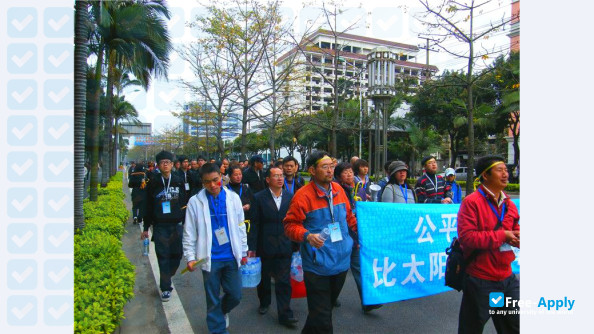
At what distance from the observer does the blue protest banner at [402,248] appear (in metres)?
3.92

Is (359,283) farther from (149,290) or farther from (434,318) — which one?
(149,290)

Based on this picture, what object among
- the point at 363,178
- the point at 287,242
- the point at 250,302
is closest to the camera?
the point at 287,242

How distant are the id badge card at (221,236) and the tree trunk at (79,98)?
12.0 feet

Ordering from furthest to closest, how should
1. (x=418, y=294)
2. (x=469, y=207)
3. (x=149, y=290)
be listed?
1. (x=149, y=290)
2. (x=418, y=294)
3. (x=469, y=207)

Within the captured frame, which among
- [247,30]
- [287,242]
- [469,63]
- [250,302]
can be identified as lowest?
[250,302]

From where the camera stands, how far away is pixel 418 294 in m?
4.14

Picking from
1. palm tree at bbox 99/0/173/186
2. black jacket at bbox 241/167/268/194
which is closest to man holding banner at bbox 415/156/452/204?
black jacket at bbox 241/167/268/194

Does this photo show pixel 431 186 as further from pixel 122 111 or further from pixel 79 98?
pixel 122 111

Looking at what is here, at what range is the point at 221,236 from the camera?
143 inches

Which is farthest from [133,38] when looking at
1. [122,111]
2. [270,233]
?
[122,111]

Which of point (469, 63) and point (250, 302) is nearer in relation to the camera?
point (250, 302)

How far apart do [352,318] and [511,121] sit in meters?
25.9

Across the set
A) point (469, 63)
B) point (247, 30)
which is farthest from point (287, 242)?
point (247, 30)

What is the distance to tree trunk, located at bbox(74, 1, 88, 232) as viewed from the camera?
245 inches
